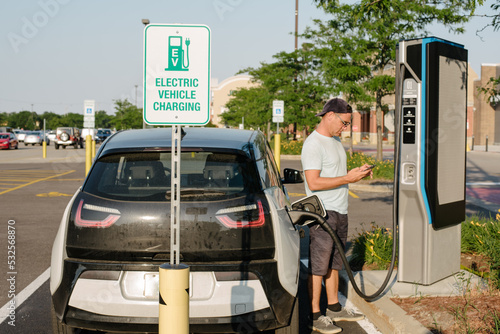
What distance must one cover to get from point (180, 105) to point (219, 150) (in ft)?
2.74

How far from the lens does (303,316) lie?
5242mm

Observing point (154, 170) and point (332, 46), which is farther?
point (332, 46)

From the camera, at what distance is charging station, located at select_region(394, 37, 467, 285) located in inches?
209

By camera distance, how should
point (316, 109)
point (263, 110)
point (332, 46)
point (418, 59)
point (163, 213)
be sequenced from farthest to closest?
point (263, 110), point (316, 109), point (332, 46), point (418, 59), point (163, 213)

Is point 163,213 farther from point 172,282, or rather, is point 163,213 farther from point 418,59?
point 418,59

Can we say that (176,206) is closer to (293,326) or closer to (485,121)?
Result: (293,326)

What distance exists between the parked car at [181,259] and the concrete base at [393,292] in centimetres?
97

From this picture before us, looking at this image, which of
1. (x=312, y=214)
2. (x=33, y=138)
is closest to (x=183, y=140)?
(x=312, y=214)

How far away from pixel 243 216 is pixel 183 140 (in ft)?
2.77

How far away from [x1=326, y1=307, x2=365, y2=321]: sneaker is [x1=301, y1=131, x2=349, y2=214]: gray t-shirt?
0.88 metres

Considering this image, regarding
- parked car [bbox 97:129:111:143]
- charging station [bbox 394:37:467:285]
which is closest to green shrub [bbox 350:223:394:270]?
charging station [bbox 394:37:467:285]

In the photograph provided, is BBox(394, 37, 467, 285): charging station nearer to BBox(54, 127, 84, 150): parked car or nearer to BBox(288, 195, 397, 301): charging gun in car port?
BBox(288, 195, 397, 301): charging gun in car port

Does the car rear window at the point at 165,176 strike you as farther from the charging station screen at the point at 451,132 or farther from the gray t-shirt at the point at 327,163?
the charging station screen at the point at 451,132

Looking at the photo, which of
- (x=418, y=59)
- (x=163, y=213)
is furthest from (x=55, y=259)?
(x=418, y=59)
